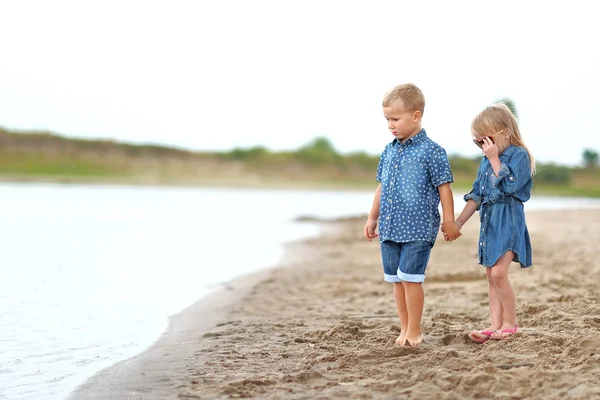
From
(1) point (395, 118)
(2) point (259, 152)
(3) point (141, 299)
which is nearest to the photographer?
(1) point (395, 118)

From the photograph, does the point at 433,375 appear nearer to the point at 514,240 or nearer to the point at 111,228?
the point at 514,240

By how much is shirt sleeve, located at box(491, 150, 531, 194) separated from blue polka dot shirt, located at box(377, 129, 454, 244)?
0.29m

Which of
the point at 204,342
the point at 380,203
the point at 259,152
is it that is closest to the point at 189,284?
the point at 204,342

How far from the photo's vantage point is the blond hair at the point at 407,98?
4059 millimetres

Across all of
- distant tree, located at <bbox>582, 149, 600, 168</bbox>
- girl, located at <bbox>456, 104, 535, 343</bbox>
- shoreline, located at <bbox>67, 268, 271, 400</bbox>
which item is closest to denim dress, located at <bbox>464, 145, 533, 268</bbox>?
girl, located at <bbox>456, 104, 535, 343</bbox>

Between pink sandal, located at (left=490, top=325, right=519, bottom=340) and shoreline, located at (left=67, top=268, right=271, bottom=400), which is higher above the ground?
pink sandal, located at (left=490, top=325, right=519, bottom=340)

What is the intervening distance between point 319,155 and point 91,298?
46.4m

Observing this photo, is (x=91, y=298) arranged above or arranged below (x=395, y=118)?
below

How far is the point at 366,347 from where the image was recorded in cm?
407

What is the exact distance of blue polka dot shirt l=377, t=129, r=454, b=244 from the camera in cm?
402

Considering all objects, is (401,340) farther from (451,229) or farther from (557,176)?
(557,176)

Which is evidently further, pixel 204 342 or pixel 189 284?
pixel 189 284

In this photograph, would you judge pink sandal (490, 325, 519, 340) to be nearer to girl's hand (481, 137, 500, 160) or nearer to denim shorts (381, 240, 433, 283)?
denim shorts (381, 240, 433, 283)

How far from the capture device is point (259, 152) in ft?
171
